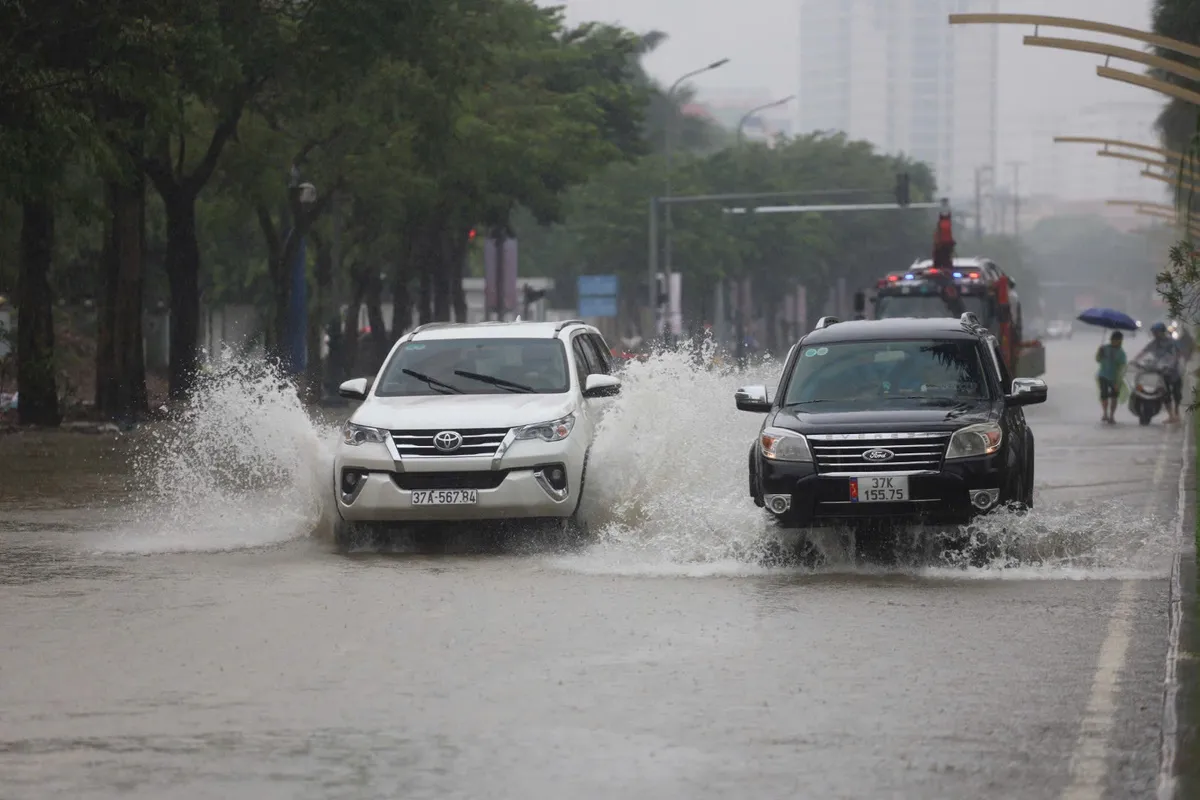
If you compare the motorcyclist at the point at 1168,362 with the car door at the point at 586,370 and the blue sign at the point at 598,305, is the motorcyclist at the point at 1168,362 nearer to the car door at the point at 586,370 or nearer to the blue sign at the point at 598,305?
the car door at the point at 586,370

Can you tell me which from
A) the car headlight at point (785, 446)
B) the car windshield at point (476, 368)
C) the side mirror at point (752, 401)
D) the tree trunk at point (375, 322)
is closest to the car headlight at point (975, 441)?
the car headlight at point (785, 446)

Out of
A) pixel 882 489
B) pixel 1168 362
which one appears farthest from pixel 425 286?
pixel 882 489

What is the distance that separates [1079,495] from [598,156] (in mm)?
35970

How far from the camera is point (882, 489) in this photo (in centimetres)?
1430

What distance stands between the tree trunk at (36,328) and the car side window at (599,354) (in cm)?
1732

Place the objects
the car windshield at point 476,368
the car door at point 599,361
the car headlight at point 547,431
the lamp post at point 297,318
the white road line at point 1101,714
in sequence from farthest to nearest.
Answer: the lamp post at point 297,318 < the car door at point 599,361 < the car windshield at point 476,368 < the car headlight at point 547,431 < the white road line at point 1101,714

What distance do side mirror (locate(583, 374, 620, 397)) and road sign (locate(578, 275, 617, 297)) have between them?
49.6 m

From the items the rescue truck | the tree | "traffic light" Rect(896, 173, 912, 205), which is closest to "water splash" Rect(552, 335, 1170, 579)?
the tree

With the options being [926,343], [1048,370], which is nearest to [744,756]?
[926,343]

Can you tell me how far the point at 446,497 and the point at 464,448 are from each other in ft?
1.20

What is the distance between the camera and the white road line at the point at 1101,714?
24.4 ft

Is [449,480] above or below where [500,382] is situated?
below

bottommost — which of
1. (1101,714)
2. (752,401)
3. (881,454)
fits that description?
(1101,714)

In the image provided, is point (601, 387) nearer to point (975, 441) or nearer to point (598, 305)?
point (975, 441)
